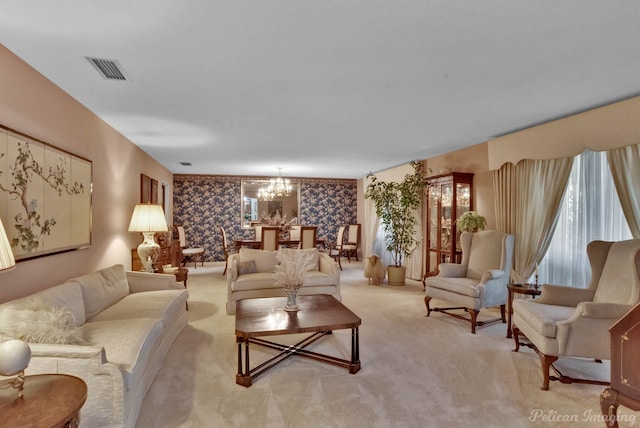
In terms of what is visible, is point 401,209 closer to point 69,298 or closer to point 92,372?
point 69,298

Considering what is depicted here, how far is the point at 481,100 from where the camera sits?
3.21 meters

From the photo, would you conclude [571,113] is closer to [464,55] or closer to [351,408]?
[464,55]

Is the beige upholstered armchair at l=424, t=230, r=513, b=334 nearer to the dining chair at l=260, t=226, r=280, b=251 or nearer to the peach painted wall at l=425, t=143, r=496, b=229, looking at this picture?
the peach painted wall at l=425, t=143, r=496, b=229

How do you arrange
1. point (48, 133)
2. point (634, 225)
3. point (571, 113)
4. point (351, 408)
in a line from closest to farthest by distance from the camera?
point (351, 408) < point (48, 133) < point (634, 225) < point (571, 113)

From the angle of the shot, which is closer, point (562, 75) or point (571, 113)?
point (562, 75)

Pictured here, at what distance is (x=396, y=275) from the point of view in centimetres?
623

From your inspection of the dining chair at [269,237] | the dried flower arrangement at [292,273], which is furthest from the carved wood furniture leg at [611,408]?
the dining chair at [269,237]

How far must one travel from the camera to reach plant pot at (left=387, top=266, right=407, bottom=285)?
6.23 metres

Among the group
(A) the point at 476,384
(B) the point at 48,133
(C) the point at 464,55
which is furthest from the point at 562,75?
(B) the point at 48,133

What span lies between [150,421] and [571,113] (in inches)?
182

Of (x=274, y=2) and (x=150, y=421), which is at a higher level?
(x=274, y=2)

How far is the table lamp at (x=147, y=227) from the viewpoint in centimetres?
426

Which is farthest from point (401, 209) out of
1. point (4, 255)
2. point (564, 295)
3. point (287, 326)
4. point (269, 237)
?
point (4, 255)

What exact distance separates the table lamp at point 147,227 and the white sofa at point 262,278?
98 cm
